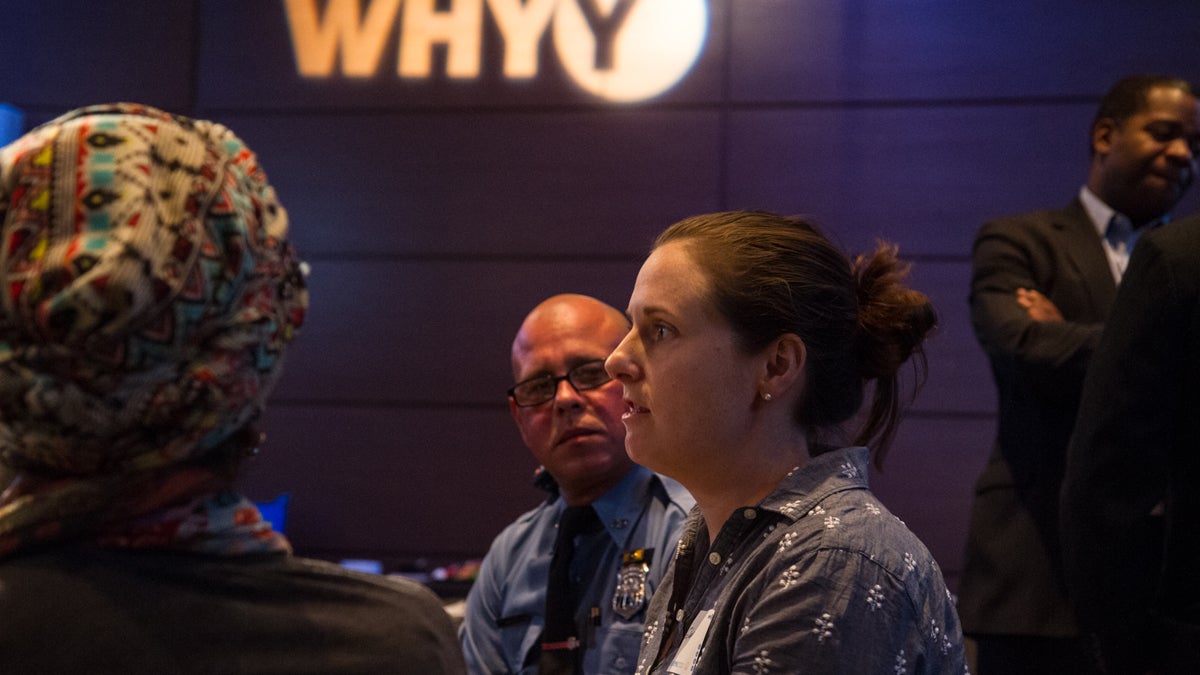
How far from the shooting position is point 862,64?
3.78 meters

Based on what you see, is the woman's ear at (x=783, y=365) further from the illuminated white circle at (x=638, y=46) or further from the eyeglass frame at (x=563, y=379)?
the illuminated white circle at (x=638, y=46)

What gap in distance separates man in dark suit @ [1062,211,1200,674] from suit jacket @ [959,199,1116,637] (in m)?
0.52

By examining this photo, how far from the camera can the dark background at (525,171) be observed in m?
3.68

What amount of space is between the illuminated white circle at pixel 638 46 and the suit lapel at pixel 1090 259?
5.14ft

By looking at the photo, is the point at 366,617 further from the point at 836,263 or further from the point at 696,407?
the point at 836,263

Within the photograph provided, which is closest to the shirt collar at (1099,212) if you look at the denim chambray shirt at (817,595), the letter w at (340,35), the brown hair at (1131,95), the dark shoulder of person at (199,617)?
the brown hair at (1131,95)

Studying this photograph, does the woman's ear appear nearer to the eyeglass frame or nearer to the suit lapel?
the eyeglass frame

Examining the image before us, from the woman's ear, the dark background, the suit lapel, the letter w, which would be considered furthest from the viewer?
the letter w

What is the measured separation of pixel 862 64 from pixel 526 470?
1714 millimetres

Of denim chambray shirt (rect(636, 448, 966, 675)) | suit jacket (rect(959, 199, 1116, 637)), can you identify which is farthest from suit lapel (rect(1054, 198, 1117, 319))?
denim chambray shirt (rect(636, 448, 966, 675))

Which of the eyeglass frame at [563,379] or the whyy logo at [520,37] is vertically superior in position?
the whyy logo at [520,37]

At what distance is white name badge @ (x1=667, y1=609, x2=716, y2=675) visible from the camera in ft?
4.38

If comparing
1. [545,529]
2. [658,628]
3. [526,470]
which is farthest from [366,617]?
[526,470]

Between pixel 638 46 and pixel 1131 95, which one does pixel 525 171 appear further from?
pixel 1131 95
